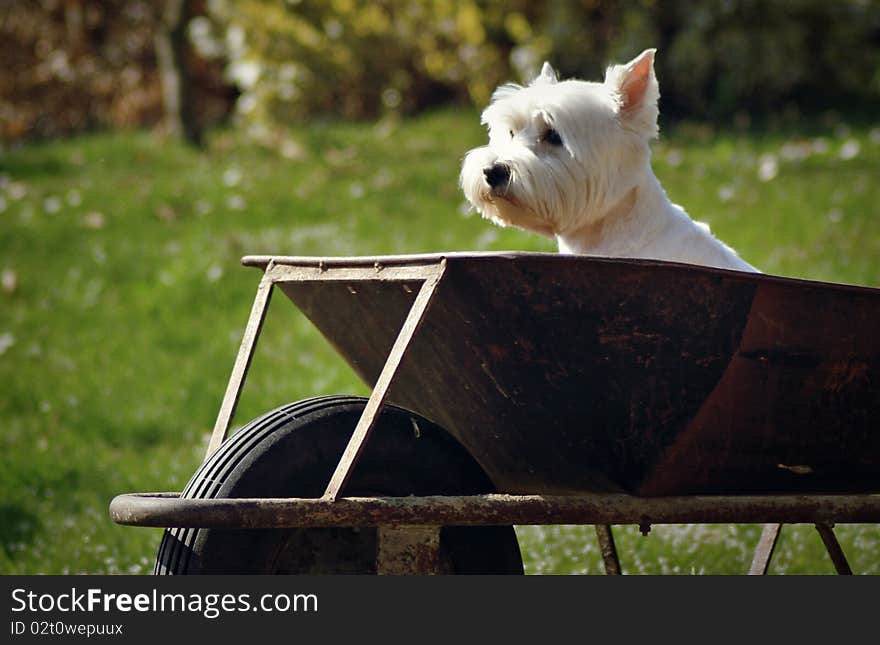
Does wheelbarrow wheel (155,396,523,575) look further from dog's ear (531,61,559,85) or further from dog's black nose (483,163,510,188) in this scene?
dog's ear (531,61,559,85)

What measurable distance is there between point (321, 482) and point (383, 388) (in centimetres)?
27

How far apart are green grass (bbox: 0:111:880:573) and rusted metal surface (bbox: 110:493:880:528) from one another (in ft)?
4.76

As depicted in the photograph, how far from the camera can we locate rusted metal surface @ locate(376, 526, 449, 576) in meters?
2.63

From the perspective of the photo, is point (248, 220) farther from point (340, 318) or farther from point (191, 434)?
point (340, 318)

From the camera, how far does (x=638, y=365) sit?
2.64 m

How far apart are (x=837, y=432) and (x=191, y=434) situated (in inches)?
135

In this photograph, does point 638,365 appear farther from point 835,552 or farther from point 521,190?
point 835,552

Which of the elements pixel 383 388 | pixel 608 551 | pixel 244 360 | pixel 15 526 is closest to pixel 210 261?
pixel 15 526

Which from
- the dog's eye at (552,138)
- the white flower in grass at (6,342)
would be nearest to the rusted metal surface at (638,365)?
the dog's eye at (552,138)

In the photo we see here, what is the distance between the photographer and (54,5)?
41.7ft

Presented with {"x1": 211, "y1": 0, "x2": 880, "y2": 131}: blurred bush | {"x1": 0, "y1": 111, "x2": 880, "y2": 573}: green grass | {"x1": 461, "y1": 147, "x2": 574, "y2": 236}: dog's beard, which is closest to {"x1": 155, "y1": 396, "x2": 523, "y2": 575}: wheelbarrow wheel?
{"x1": 461, "y1": 147, "x2": 574, "y2": 236}: dog's beard

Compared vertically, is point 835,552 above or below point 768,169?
below
